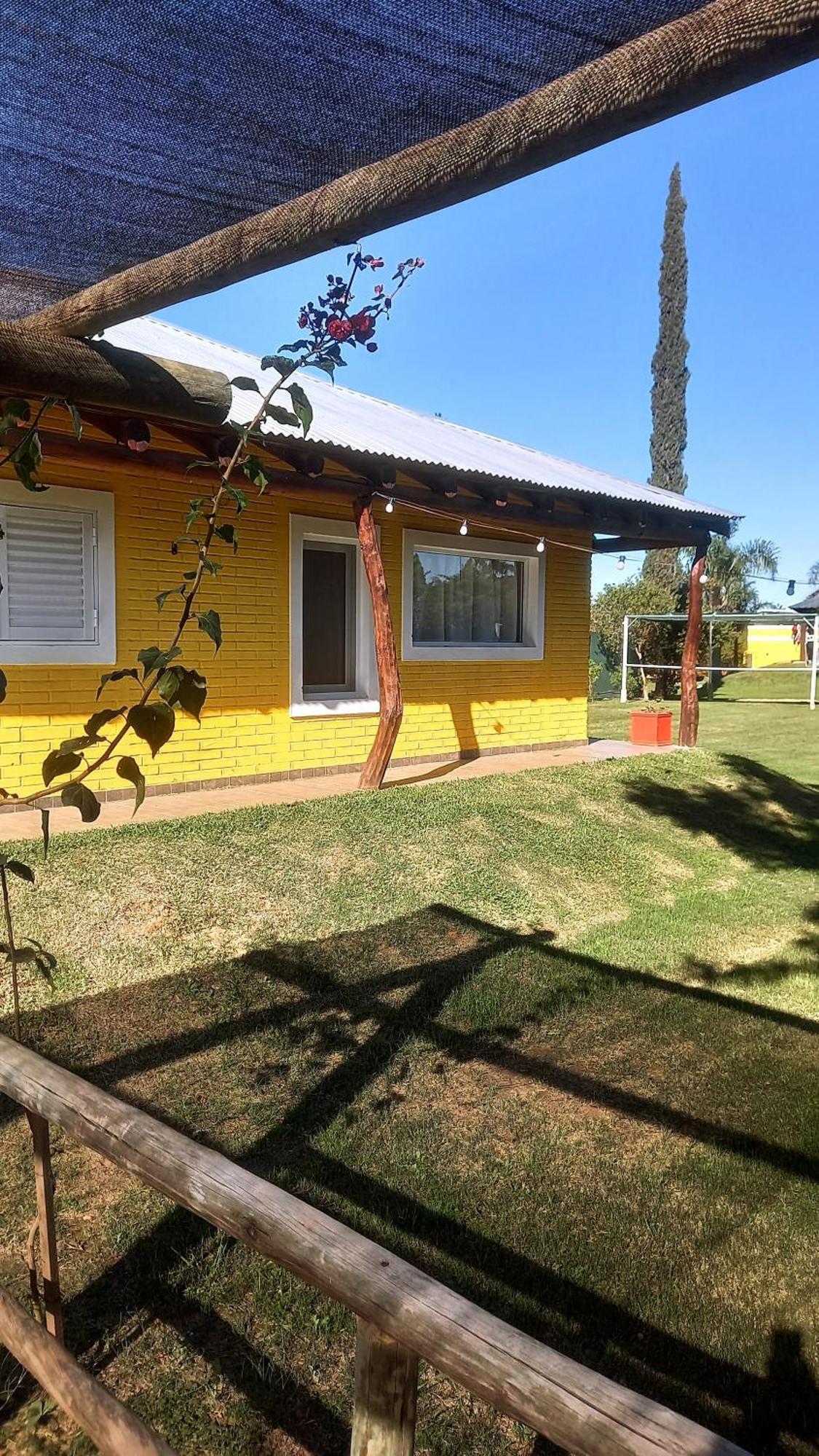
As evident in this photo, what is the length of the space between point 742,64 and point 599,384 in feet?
132

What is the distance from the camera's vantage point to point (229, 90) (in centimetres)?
185

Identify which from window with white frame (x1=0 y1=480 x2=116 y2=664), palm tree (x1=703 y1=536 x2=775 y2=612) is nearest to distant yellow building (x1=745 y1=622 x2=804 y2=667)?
palm tree (x1=703 y1=536 x2=775 y2=612)

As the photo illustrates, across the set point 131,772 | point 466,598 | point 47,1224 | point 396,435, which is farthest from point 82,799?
point 466,598

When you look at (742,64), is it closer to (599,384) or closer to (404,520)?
(404,520)

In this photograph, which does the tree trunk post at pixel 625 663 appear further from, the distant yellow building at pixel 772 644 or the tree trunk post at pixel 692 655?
the distant yellow building at pixel 772 644

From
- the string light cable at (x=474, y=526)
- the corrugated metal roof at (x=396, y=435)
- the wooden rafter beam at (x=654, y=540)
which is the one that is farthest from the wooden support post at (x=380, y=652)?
the wooden rafter beam at (x=654, y=540)

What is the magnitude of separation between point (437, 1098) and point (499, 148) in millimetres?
3362

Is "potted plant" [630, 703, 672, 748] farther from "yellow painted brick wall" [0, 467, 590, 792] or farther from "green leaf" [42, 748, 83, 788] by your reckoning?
"green leaf" [42, 748, 83, 788]

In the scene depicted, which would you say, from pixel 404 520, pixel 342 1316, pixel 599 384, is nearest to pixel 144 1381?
pixel 342 1316

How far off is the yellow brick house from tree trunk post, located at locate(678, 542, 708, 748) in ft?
1.67

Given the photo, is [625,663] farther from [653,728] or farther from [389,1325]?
[389,1325]

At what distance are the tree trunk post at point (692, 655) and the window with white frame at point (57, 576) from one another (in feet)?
24.7

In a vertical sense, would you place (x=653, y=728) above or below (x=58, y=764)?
below

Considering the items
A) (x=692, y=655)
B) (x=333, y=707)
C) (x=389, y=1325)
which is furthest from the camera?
(x=692, y=655)
